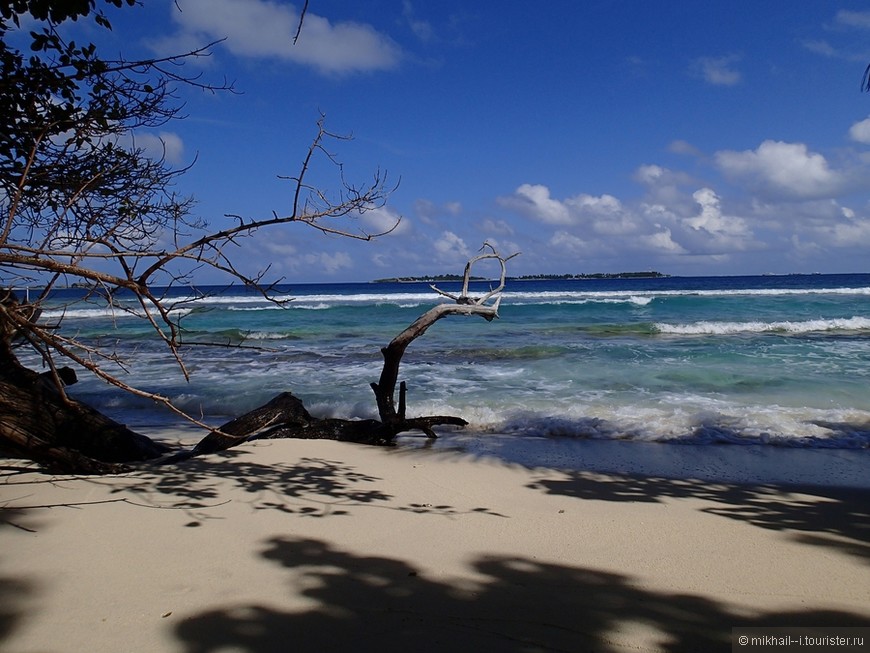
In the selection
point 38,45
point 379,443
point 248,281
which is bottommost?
point 379,443

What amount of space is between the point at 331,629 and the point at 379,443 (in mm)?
4145

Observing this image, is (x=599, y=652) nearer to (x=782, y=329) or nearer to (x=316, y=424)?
(x=316, y=424)

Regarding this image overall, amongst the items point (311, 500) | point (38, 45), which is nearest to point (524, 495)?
point (311, 500)

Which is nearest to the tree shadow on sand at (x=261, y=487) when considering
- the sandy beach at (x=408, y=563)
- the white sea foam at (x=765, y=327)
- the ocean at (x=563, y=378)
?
the sandy beach at (x=408, y=563)

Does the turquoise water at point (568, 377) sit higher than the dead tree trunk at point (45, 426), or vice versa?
the dead tree trunk at point (45, 426)

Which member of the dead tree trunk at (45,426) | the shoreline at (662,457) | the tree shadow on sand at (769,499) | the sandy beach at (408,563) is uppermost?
the dead tree trunk at (45,426)

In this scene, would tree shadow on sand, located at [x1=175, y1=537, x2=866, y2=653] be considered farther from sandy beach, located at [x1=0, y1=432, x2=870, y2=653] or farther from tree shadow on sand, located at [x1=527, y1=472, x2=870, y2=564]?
tree shadow on sand, located at [x1=527, y1=472, x2=870, y2=564]

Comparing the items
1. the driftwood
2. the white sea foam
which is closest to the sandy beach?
the driftwood

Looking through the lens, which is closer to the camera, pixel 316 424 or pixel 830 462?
pixel 830 462

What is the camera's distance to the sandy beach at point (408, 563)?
7.75 feet

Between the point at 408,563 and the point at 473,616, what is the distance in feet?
2.08

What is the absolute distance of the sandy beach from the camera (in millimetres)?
2361

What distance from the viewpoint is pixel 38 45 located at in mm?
3664

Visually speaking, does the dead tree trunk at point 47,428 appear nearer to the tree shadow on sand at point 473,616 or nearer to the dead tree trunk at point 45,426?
the dead tree trunk at point 45,426
